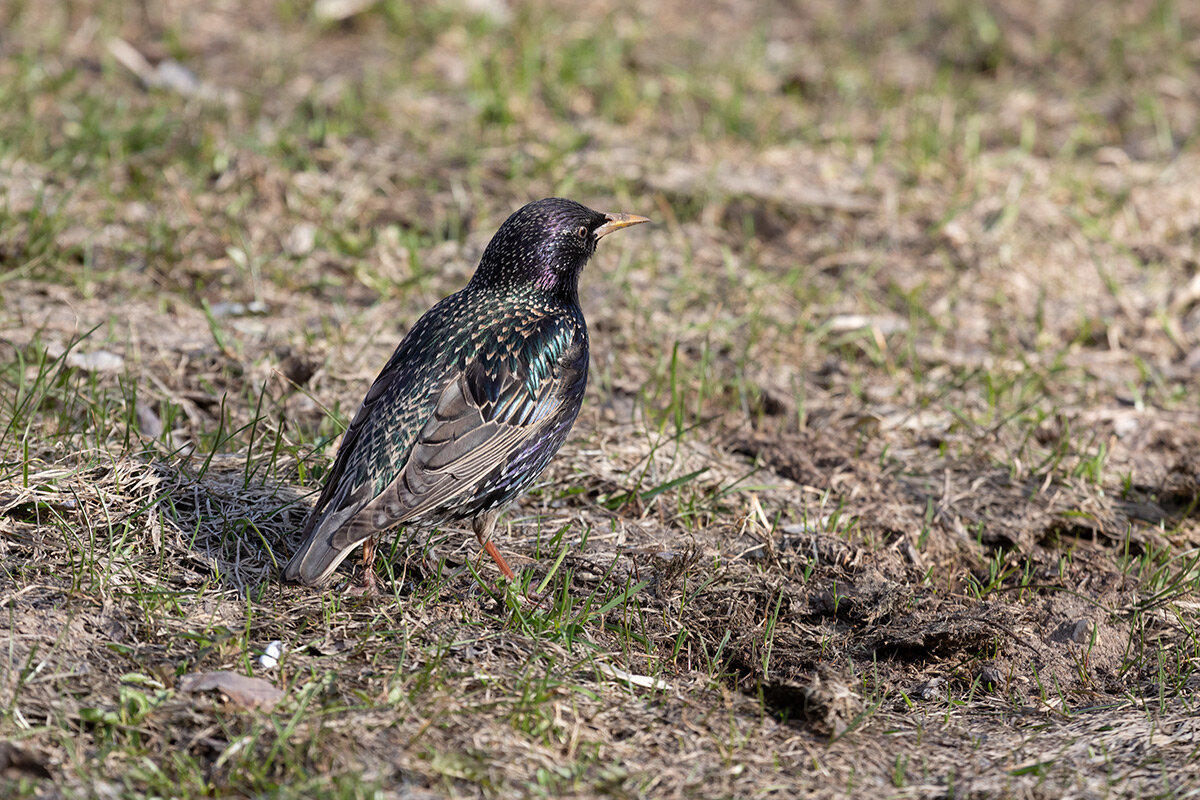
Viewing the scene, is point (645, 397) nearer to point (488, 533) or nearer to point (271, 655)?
point (488, 533)

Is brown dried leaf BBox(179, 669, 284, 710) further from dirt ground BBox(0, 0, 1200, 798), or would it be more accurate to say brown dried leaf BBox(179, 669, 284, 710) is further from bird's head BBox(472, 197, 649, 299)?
bird's head BBox(472, 197, 649, 299)

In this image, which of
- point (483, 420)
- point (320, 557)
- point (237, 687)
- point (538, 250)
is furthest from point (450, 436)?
point (237, 687)

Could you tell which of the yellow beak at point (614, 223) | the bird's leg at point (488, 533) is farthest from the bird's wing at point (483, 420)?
the yellow beak at point (614, 223)

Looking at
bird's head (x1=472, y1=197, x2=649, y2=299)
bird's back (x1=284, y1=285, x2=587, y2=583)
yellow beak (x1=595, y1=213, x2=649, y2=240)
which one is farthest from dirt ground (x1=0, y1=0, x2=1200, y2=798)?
bird's head (x1=472, y1=197, x2=649, y2=299)

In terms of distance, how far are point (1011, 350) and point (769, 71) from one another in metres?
2.99

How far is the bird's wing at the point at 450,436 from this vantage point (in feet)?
11.8

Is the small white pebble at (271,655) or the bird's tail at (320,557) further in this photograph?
the bird's tail at (320,557)

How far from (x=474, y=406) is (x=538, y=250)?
0.69 meters

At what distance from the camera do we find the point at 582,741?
3248 mm

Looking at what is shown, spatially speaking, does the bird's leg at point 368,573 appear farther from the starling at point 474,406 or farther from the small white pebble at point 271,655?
the small white pebble at point 271,655

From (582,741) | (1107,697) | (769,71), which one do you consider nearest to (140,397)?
(582,741)

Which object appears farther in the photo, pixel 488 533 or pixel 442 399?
pixel 488 533

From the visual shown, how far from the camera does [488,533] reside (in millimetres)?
4027

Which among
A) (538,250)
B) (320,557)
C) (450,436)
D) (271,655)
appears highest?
(538,250)
